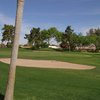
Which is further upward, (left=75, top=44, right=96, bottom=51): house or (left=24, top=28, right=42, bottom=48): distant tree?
(left=24, top=28, right=42, bottom=48): distant tree

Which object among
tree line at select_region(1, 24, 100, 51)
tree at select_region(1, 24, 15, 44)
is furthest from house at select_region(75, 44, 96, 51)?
tree at select_region(1, 24, 15, 44)

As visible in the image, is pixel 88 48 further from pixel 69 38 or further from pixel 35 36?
pixel 35 36

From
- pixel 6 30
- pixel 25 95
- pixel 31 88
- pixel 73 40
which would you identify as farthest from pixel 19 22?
pixel 6 30

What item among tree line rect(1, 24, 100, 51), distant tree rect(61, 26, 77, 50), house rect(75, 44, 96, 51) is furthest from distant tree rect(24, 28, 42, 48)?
house rect(75, 44, 96, 51)

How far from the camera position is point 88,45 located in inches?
6024

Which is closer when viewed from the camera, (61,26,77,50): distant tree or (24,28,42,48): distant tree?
(61,26,77,50): distant tree

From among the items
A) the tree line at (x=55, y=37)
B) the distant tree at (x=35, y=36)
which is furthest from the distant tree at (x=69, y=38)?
the distant tree at (x=35, y=36)

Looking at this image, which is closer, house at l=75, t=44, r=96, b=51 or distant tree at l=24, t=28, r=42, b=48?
house at l=75, t=44, r=96, b=51

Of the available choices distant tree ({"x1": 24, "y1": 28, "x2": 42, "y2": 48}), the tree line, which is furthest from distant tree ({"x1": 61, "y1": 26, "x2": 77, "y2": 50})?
distant tree ({"x1": 24, "y1": 28, "x2": 42, "y2": 48})

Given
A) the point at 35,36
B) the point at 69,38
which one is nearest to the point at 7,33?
the point at 35,36

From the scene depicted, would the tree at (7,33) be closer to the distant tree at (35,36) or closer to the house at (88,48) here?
the distant tree at (35,36)

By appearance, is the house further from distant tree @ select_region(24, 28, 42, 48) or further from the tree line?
distant tree @ select_region(24, 28, 42, 48)

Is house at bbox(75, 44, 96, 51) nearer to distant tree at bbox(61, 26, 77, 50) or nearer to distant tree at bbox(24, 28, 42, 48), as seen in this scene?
distant tree at bbox(61, 26, 77, 50)

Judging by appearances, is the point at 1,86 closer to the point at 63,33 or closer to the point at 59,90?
the point at 59,90
